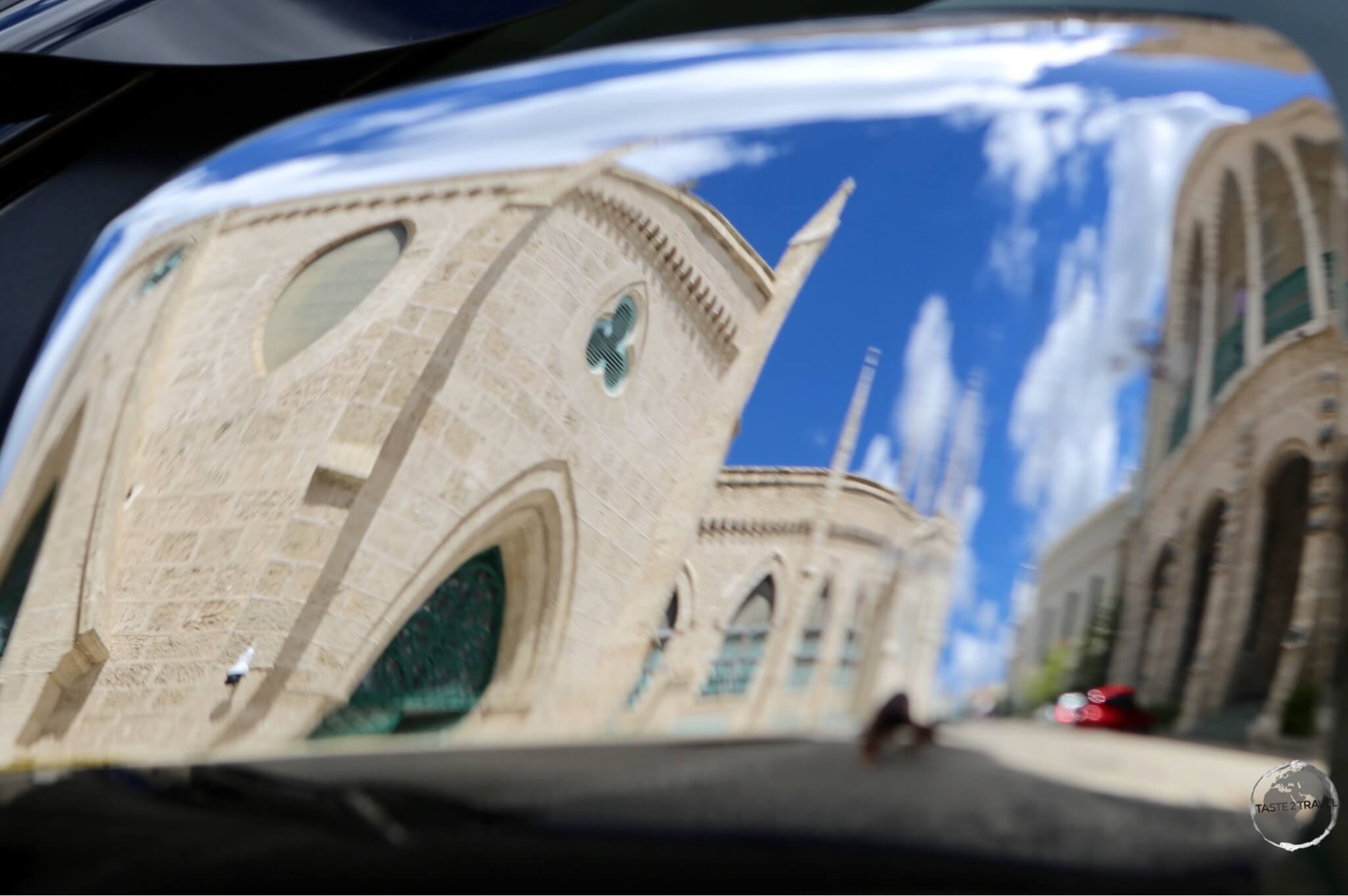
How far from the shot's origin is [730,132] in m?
0.98

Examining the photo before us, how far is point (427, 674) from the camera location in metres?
0.89

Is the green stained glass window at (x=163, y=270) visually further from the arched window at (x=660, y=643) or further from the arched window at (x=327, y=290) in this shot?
the arched window at (x=660, y=643)

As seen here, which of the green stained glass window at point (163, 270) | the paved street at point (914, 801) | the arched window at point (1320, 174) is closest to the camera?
the paved street at point (914, 801)

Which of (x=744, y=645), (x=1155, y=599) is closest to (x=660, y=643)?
(x=744, y=645)

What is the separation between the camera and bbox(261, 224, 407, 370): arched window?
978 millimetres

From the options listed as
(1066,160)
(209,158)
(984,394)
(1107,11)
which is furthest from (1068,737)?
(209,158)

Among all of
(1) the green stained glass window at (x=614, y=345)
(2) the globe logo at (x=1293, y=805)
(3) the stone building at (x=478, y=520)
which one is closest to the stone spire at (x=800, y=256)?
(3) the stone building at (x=478, y=520)

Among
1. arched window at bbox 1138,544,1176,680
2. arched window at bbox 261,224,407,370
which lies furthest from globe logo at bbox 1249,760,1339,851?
arched window at bbox 261,224,407,370

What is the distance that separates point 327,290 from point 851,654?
1.84ft

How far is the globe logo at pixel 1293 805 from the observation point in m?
0.88

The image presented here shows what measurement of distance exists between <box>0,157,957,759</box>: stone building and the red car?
0.13 metres

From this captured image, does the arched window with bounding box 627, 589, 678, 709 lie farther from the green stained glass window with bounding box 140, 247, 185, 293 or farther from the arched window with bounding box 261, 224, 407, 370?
the green stained glass window with bounding box 140, 247, 185, 293

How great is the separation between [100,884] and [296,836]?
0.20 m

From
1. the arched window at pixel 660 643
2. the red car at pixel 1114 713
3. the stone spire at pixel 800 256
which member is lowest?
the arched window at pixel 660 643
